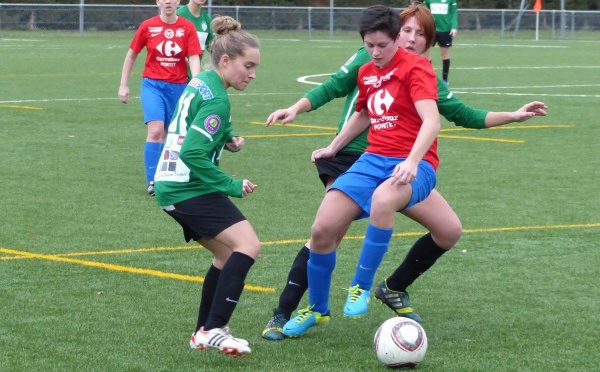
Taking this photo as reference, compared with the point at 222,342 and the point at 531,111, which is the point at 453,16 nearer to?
the point at 531,111

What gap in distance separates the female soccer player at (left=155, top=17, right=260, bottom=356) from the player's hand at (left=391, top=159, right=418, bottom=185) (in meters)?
0.74

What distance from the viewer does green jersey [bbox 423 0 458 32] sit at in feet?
70.1

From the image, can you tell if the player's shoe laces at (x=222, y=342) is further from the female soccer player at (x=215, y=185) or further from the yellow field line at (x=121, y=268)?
the yellow field line at (x=121, y=268)

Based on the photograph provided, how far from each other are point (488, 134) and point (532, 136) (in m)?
0.57

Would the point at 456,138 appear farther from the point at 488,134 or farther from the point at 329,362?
the point at 329,362

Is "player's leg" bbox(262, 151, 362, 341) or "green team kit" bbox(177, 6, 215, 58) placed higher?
"green team kit" bbox(177, 6, 215, 58)

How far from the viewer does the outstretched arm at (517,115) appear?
240 inches

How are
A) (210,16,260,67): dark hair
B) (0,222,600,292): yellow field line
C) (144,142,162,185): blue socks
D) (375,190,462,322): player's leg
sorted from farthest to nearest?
(144,142,162,185): blue socks
(0,222,600,292): yellow field line
(375,190,462,322): player's leg
(210,16,260,67): dark hair

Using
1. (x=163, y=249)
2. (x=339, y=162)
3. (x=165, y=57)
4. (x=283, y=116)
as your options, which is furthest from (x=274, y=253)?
(x=165, y=57)

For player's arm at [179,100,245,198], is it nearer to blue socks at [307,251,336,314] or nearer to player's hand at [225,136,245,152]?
player's hand at [225,136,245,152]

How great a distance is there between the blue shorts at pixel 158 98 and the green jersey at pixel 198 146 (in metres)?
5.33

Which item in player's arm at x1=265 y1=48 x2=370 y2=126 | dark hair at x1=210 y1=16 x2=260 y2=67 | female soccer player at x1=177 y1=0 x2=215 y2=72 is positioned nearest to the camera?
dark hair at x1=210 y1=16 x2=260 y2=67

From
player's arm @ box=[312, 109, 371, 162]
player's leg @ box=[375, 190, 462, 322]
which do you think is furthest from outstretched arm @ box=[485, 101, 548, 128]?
player's arm @ box=[312, 109, 371, 162]

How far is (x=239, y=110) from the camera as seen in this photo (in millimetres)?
17609
